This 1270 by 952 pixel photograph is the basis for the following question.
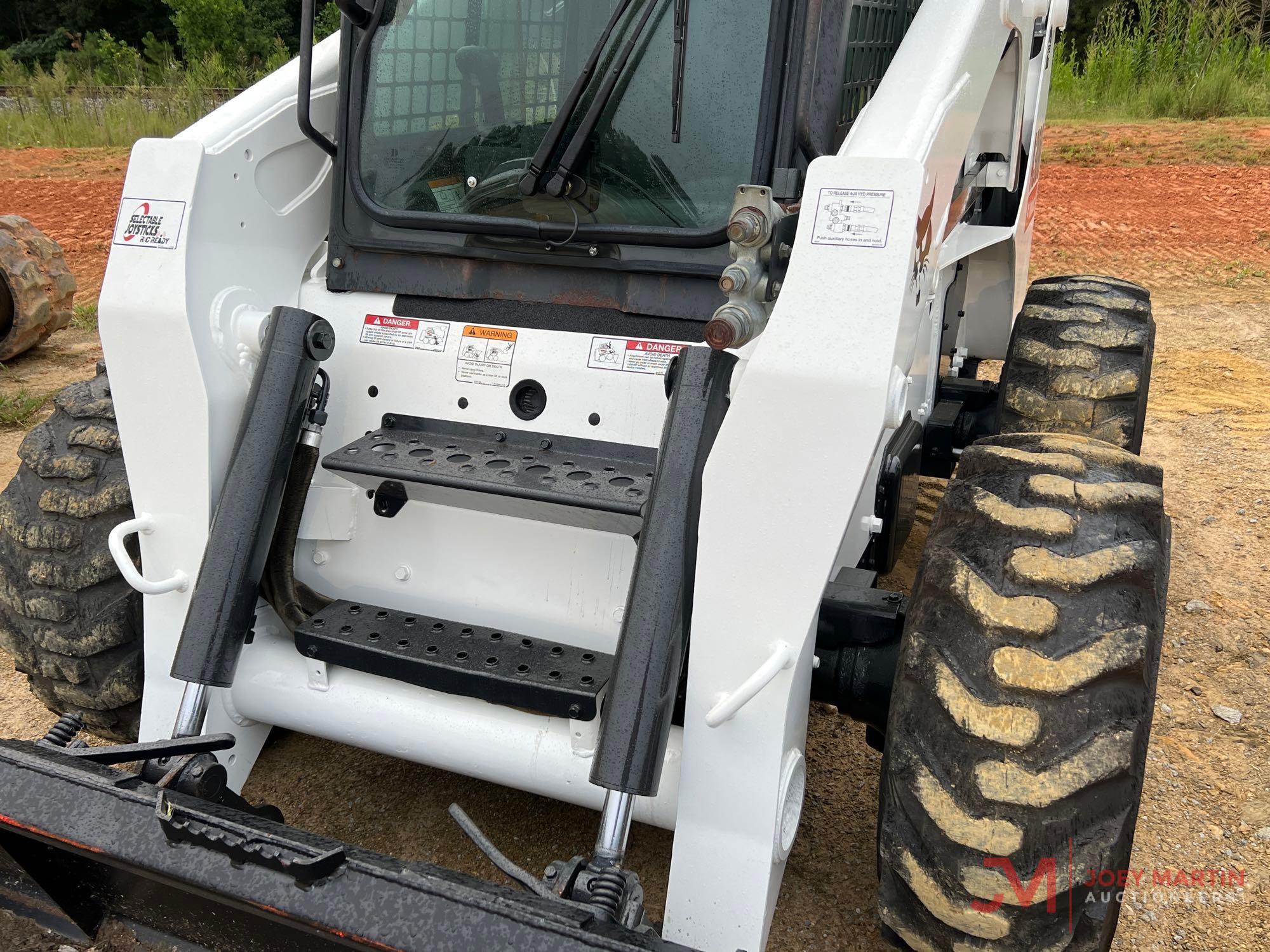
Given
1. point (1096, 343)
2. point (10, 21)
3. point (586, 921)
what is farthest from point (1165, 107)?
point (10, 21)

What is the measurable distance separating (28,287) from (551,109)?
5.30 metres

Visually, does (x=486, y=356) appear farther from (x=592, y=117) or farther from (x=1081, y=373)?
(x=1081, y=373)

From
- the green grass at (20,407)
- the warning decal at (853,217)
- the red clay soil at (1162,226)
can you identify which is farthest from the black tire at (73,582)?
the red clay soil at (1162,226)

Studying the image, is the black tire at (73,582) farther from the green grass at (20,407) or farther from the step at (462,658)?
the green grass at (20,407)

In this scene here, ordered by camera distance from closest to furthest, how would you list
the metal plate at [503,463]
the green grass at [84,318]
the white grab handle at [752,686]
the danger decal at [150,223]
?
the white grab handle at [752,686], the metal plate at [503,463], the danger decal at [150,223], the green grass at [84,318]

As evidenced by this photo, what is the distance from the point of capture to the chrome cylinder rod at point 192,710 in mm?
2297

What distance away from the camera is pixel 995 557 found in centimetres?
194

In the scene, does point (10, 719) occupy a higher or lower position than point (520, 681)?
lower

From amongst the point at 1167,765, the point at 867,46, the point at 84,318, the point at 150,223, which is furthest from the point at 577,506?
the point at 84,318

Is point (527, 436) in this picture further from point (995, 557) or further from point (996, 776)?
point (996, 776)

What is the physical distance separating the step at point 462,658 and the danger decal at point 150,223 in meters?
0.91

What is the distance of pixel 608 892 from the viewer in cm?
179

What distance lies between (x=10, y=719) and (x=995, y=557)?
297cm

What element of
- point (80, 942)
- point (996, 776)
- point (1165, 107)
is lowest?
point (80, 942)
